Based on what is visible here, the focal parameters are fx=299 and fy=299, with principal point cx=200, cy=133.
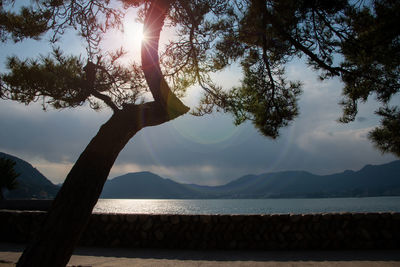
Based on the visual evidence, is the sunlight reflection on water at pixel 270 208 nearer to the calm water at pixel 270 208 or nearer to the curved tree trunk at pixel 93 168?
the calm water at pixel 270 208

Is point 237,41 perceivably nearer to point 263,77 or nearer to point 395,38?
point 263,77

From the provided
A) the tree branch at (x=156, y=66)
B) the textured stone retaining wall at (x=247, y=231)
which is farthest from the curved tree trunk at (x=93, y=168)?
the textured stone retaining wall at (x=247, y=231)

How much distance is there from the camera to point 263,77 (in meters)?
5.25

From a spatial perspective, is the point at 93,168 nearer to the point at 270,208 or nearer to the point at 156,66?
the point at 156,66

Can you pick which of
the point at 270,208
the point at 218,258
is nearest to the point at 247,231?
the point at 218,258

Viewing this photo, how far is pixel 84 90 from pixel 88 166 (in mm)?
1599

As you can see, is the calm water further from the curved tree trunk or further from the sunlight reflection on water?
the curved tree trunk

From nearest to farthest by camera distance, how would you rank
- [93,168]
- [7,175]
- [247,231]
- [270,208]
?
[93,168] → [247,231] → [7,175] → [270,208]

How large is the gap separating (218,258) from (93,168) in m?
2.87

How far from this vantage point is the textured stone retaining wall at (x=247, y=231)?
17.4 ft

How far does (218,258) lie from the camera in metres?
4.61

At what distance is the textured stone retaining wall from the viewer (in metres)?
5.30

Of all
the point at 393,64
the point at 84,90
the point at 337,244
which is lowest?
the point at 337,244

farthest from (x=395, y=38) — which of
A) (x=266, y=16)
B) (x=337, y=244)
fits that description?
(x=337, y=244)
